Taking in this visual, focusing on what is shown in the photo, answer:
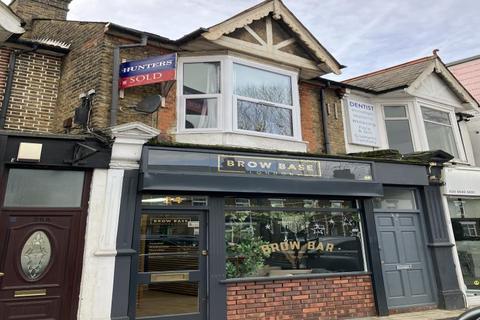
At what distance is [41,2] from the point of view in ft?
32.5

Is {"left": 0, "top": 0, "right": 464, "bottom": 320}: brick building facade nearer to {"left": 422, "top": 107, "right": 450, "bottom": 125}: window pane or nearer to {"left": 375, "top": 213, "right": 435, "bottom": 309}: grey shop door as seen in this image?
{"left": 375, "top": 213, "right": 435, "bottom": 309}: grey shop door

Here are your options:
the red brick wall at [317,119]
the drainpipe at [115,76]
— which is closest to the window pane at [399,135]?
the red brick wall at [317,119]

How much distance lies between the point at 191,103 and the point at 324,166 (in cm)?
315

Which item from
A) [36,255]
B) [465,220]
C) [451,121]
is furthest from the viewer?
[451,121]

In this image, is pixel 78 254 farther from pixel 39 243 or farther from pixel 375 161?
pixel 375 161

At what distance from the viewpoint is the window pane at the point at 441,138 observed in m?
10.6

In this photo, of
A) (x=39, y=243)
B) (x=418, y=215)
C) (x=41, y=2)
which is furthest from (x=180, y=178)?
(x=41, y=2)

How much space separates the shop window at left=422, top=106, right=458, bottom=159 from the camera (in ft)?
34.6

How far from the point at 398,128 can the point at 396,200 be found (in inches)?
96.5

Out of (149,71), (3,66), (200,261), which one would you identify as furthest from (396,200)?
(3,66)

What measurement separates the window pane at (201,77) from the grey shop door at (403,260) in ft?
15.7

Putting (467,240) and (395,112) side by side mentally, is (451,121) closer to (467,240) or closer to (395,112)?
(395,112)

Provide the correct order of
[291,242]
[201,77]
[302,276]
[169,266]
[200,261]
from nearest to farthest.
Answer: [169,266] → [200,261] → [302,276] → [291,242] → [201,77]

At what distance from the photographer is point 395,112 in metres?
10.3
